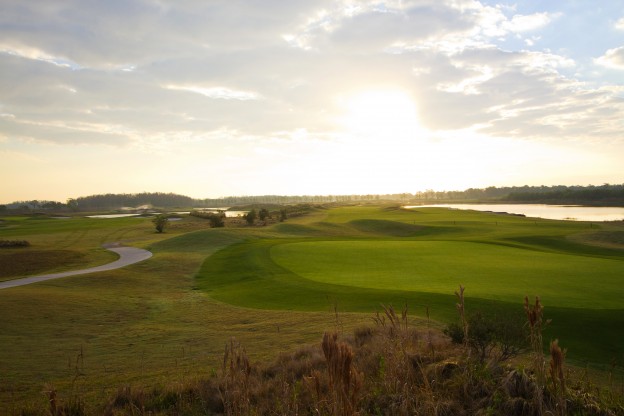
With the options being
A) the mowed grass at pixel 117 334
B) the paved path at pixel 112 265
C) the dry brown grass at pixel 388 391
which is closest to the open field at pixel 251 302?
the mowed grass at pixel 117 334

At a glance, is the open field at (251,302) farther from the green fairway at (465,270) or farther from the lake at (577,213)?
the lake at (577,213)

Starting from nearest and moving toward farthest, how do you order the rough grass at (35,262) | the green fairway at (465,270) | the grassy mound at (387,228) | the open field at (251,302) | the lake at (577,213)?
the open field at (251,302) → the green fairway at (465,270) → the rough grass at (35,262) → the grassy mound at (387,228) → the lake at (577,213)

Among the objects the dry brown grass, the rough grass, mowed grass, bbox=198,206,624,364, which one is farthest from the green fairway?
the rough grass

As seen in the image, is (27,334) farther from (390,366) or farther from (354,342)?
(390,366)

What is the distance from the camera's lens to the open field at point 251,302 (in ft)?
35.8

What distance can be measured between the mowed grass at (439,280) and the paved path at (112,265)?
7.22m

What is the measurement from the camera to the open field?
1092 cm

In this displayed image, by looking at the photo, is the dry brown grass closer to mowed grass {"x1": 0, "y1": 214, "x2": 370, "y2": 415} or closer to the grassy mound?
mowed grass {"x1": 0, "y1": 214, "x2": 370, "y2": 415}

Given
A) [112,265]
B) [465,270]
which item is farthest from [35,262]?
[465,270]

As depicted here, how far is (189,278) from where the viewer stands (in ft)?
92.2

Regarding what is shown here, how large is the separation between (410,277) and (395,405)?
18.1 metres

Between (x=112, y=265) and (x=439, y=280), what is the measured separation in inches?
1047

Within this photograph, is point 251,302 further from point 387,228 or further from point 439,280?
point 387,228

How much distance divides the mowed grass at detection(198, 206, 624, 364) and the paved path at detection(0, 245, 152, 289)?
7224 millimetres
